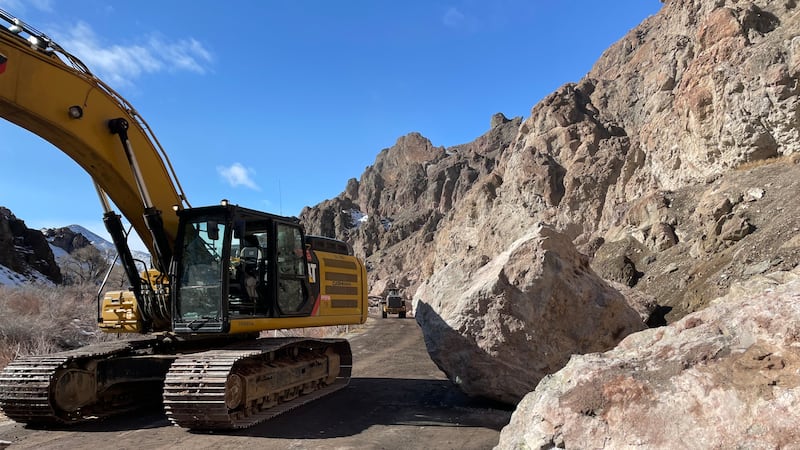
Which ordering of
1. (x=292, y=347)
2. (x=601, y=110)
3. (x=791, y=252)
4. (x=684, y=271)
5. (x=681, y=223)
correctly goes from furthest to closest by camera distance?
(x=601, y=110)
(x=681, y=223)
(x=684, y=271)
(x=791, y=252)
(x=292, y=347)

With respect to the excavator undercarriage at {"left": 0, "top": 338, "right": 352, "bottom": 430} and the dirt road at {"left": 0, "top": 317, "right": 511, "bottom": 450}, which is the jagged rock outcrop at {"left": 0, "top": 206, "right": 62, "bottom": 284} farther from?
the dirt road at {"left": 0, "top": 317, "right": 511, "bottom": 450}

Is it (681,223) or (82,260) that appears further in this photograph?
(82,260)

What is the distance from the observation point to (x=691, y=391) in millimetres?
2867

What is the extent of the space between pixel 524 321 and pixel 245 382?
12.6 ft

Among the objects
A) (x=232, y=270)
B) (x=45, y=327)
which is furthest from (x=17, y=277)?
(x=232, y=270)

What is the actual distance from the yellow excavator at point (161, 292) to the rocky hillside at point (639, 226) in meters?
2.44

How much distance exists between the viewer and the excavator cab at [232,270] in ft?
23.6

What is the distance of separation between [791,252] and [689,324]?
1294 cm

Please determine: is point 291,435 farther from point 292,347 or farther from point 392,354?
point 392,354

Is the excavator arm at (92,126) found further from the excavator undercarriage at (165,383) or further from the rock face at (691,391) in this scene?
the rock face at (691,391)

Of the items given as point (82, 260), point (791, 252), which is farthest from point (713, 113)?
point (82, 260)

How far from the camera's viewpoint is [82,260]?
51.4m

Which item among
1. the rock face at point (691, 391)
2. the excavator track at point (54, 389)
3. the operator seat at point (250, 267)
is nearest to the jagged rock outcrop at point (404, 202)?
the operator seat at point (250, 267)

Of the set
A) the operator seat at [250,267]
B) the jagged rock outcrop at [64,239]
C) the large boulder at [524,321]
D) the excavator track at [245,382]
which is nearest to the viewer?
the excavator track at [245,382]
